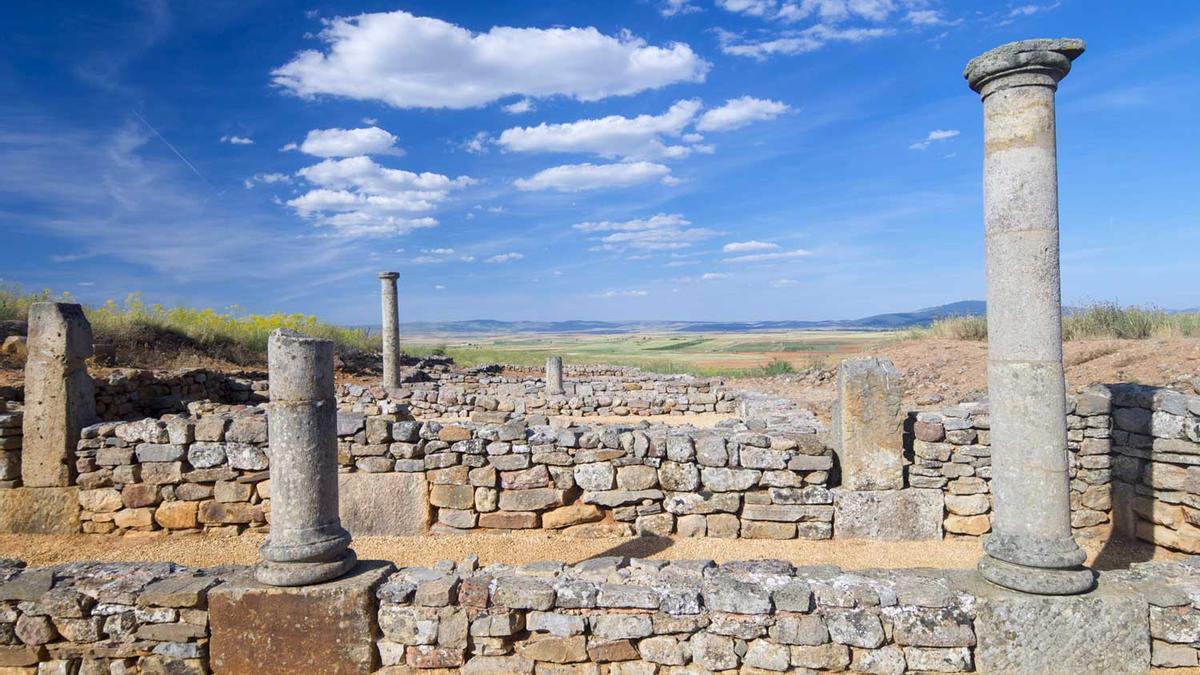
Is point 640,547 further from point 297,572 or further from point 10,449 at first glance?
point 10,449

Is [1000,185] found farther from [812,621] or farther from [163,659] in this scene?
[163,659]

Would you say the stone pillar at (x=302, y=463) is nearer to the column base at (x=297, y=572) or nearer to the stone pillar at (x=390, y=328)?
the column base at (x=297, y=572)

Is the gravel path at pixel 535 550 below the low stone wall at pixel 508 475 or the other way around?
below

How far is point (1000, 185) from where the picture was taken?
187 inches

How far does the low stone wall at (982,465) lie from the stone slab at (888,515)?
0.16 metres

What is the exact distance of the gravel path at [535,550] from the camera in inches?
278

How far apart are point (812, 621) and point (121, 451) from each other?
26.8ft

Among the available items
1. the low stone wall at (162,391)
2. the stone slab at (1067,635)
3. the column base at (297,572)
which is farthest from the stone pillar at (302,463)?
the low stone wall at (162,391)

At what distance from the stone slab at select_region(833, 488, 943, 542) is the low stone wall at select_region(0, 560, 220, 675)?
6.24 metres

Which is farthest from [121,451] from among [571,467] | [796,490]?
[796,490]

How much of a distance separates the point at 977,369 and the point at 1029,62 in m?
13.7

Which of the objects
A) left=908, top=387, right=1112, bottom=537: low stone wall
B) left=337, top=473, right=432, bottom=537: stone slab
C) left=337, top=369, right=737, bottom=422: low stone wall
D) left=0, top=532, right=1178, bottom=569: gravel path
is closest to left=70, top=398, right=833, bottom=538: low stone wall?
left=337, top=473, right=432, bottom=537: stone slab

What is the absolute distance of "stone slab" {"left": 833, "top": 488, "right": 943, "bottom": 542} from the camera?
24.8 ft

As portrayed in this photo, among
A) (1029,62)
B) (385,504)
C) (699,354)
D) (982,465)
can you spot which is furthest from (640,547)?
(699,354)
